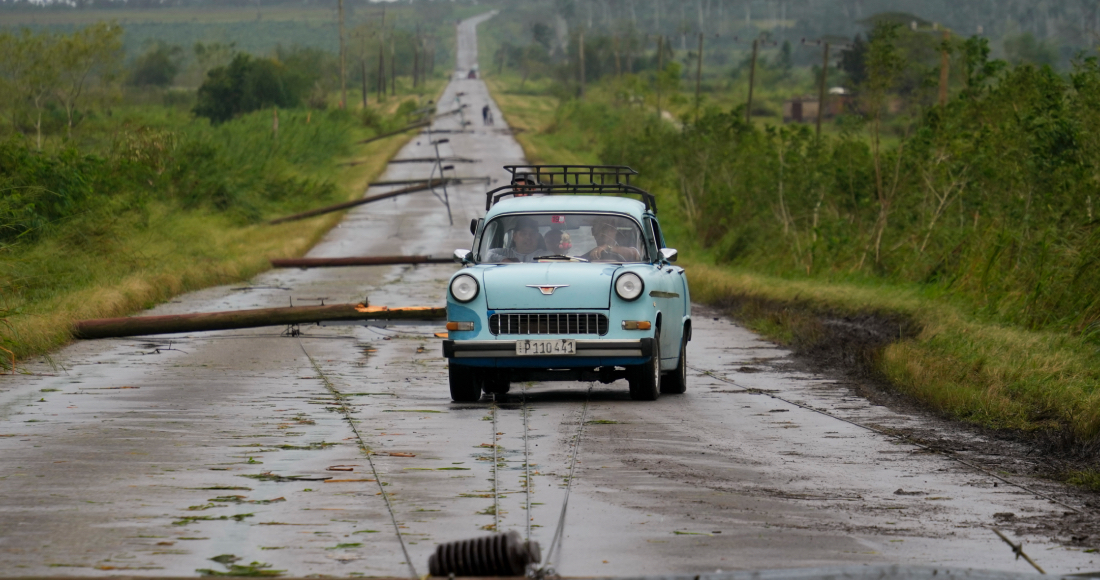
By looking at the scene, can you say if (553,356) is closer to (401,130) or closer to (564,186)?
(564,186)

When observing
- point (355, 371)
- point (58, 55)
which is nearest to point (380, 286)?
point (355, 371)

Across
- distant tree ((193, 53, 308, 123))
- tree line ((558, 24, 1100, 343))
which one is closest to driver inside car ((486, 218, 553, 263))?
tree line ((558, 24, 1100, 343))

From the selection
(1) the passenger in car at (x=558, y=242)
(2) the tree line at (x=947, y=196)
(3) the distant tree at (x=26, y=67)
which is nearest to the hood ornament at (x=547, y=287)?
(1) the passenger in car at (x=558, y=242)

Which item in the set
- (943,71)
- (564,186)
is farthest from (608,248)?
(943,71)

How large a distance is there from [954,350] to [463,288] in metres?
5.48

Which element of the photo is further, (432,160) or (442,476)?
(432,160)

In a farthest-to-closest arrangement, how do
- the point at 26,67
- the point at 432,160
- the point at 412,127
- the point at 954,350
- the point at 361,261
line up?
1. the point at 412,127
2. the point at 432,160
3. the point at 26,67
4. the point at 361,261
5. the point at 954,350

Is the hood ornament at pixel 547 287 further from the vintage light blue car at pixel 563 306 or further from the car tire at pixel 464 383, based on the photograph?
the car tire at pixel 464 383

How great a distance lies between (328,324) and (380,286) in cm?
727

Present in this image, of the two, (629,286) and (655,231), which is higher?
(655,231)

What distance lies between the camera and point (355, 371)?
597 inches

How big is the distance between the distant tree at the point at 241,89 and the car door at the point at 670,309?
7646 centimetres

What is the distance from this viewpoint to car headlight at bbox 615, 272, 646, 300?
12.1 metres

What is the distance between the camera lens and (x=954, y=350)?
14500mm
